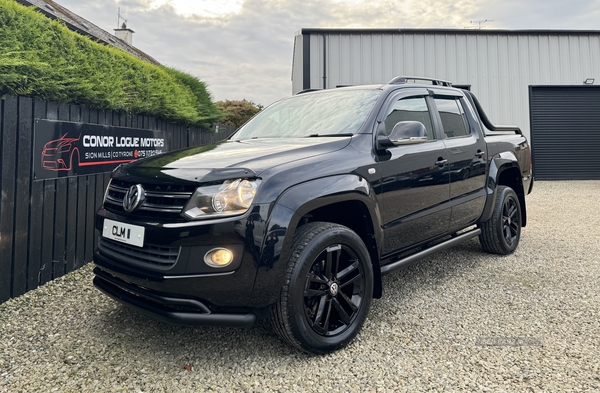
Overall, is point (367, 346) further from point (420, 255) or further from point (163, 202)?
point (163, 202)

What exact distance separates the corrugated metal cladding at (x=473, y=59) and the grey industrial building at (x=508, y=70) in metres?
0.03

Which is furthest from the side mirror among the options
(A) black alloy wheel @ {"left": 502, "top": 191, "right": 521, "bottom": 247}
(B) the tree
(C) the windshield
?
(B) the tree

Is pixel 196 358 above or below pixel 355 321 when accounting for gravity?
below

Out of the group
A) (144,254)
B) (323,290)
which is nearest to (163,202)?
(144,254)

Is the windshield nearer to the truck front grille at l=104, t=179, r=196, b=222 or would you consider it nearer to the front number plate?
the truck front grille at l=104, t=179, r=196, b=222

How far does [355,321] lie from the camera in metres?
2.59

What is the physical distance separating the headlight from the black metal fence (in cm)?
210

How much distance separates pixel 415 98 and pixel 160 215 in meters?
2.41

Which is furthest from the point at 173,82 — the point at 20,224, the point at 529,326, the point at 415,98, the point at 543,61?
the point at 543,61

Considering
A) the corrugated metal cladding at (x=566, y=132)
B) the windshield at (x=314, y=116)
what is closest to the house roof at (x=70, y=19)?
the windshield at (x=314, y=116)

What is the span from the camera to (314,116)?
3371 millimetres

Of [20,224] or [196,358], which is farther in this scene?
[20,224]

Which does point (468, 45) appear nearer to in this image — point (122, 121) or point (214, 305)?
point (122, 121)

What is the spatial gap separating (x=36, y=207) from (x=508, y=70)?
1320cm
